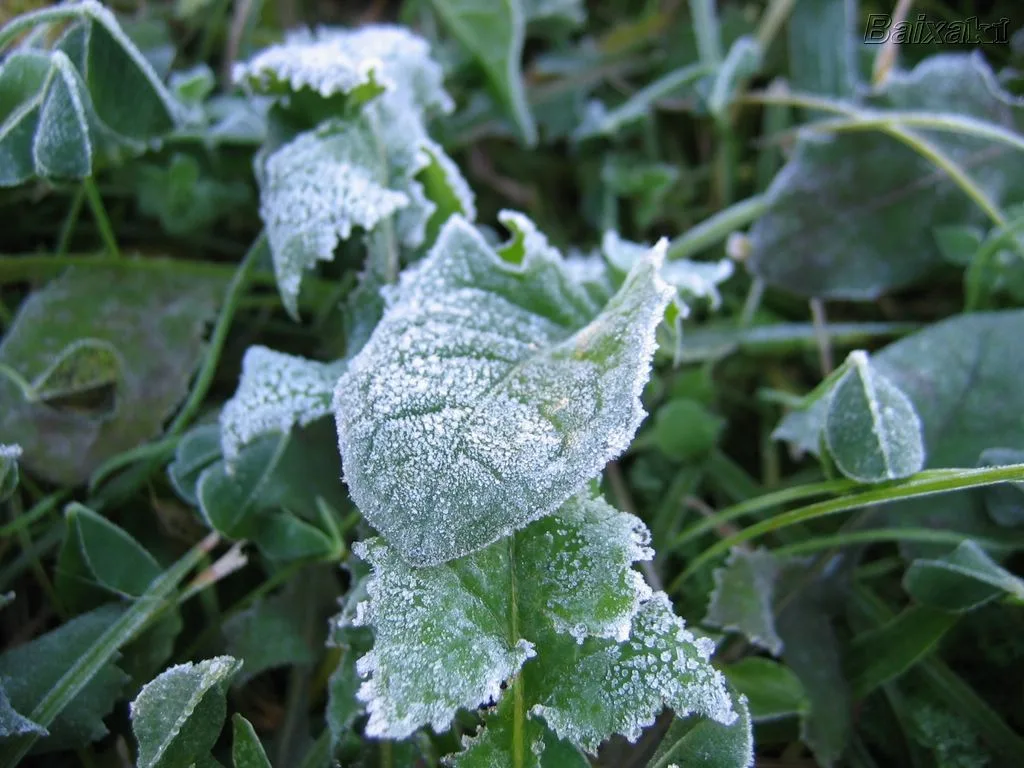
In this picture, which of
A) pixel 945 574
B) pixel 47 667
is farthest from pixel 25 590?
pixel 945 574

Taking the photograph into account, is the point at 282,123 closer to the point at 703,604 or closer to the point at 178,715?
the point at 178,715

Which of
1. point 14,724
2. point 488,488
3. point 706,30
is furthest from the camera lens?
point 706,30

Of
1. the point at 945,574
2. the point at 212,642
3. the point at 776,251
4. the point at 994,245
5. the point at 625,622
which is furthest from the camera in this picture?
the point at 776,251

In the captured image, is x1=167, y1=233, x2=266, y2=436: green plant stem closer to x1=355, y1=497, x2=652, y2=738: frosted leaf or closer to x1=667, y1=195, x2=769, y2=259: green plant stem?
x1=355, y1=497, x2=652, y2=738: frosted leaf

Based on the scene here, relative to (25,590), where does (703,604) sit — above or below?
below

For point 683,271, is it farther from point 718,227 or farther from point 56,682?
point 56,682

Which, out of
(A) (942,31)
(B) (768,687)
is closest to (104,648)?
(B) (768,687)
